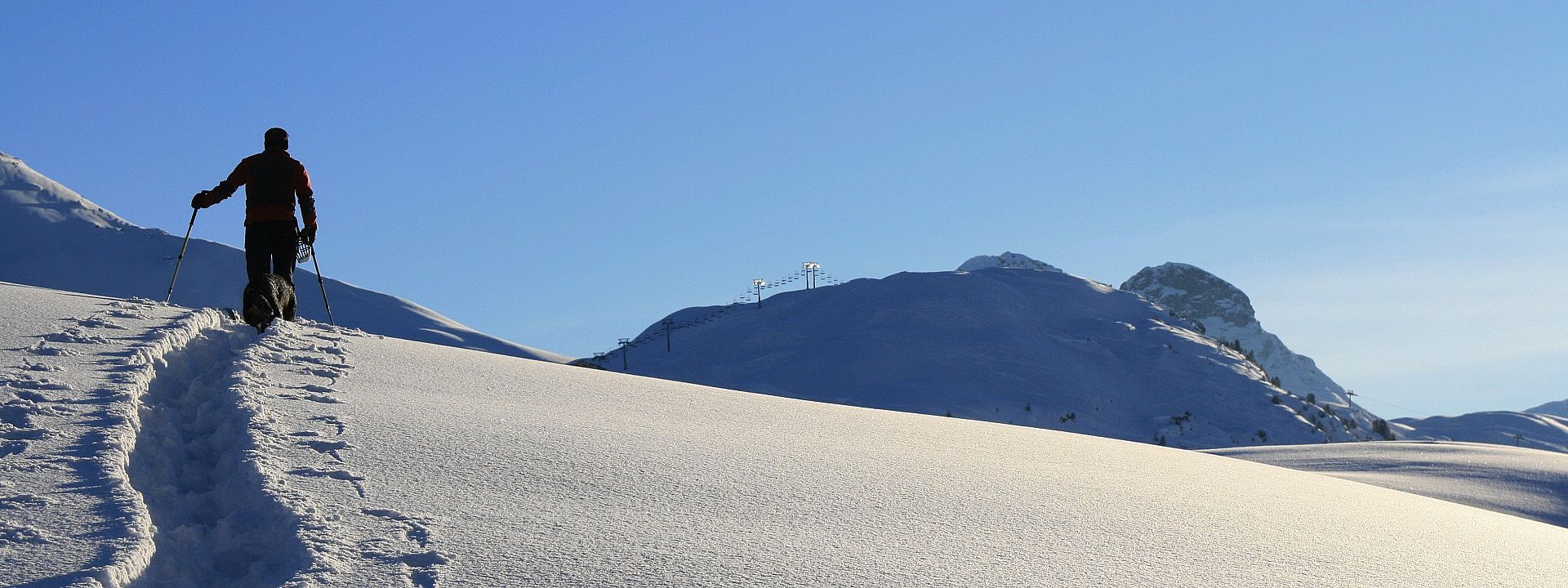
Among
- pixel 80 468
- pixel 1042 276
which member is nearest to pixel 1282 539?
pixel 80 468

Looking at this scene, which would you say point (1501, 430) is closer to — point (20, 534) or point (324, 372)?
point (324, 372)

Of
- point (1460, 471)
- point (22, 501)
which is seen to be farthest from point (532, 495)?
point (1460, 471)

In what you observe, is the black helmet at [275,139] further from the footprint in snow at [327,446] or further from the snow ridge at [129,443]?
the footprint in snow at [327,446]

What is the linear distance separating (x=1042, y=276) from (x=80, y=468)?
92.9m

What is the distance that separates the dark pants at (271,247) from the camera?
11.1m

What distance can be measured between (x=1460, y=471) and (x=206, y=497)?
17.1 m

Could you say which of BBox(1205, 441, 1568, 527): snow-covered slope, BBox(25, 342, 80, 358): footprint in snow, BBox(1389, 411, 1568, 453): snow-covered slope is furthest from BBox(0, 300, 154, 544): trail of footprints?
BBox(1389, 411, 1568, 453): snow-covered slope

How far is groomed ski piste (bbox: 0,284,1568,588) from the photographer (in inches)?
198

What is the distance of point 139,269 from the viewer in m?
147

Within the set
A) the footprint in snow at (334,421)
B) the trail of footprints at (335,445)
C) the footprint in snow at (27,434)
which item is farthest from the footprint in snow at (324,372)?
the footprint in snow at (27,434)

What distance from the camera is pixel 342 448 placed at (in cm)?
640

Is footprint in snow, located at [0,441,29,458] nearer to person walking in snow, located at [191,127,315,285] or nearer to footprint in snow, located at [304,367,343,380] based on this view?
footprint in snow, located at [304,367,343,380]

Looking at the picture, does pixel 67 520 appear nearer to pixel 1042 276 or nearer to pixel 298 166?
pixel 298 166

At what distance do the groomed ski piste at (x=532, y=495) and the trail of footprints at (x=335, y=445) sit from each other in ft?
0.07
